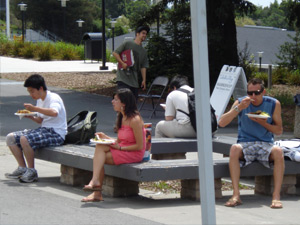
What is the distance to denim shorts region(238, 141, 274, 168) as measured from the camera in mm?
7770

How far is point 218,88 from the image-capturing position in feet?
43.1

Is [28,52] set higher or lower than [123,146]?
higher

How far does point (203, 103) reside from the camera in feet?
16.1

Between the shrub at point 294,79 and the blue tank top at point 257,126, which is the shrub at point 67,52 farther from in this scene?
the blue tank top at point 257,126

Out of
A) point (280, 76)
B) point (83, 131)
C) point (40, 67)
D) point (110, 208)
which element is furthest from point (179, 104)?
point (40, 67)

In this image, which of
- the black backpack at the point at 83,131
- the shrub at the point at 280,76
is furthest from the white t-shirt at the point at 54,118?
the shrub at the point at 280,76

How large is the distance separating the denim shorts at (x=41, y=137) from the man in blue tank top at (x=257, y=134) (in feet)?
7.37

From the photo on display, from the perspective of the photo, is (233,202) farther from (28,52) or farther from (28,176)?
(28,52)

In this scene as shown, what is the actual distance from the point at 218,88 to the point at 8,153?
4.26m

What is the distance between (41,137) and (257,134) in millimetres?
2705

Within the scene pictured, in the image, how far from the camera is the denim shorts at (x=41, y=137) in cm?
865

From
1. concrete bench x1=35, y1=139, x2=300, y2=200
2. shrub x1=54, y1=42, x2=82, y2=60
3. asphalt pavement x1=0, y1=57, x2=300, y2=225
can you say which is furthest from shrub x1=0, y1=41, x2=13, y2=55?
concrete bench x1=35, y1=139, x2=300, y2=200

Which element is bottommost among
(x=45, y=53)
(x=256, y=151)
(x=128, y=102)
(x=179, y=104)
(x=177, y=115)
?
(x=256, y=151)

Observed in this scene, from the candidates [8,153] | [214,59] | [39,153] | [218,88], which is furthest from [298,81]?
[39,153]
